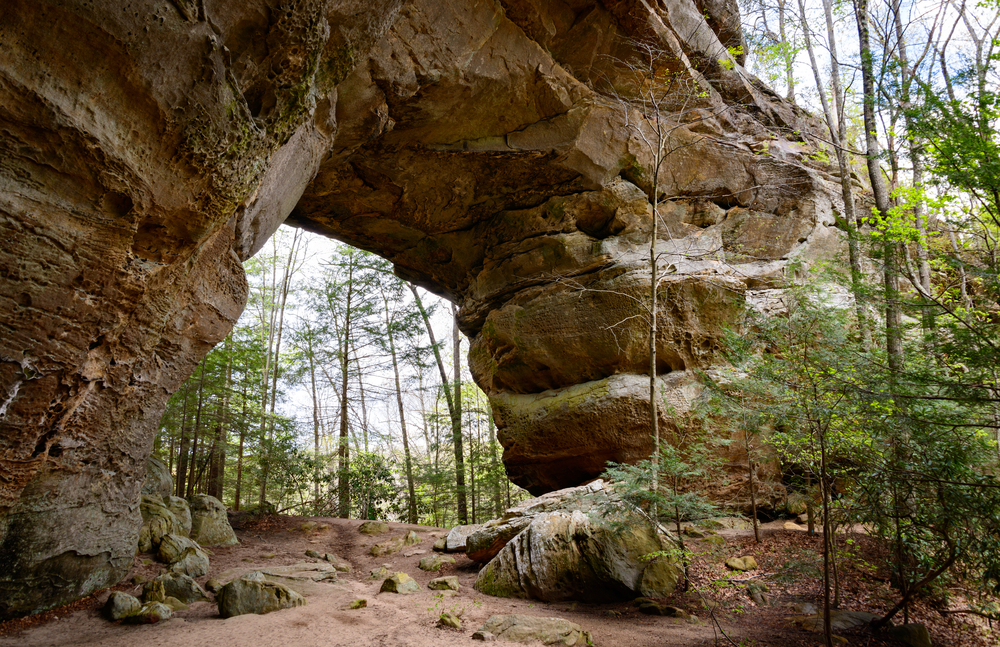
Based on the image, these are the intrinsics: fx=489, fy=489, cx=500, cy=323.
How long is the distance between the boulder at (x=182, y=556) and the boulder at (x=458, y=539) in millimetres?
4117

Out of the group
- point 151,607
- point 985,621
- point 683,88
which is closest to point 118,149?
point 151,607

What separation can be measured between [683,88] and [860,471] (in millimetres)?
9468

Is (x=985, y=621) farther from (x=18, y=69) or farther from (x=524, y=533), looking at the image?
(x=18, y=69)

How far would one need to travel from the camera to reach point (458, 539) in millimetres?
9594

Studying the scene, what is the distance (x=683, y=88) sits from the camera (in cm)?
1140

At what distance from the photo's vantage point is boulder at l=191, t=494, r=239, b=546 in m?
9.05

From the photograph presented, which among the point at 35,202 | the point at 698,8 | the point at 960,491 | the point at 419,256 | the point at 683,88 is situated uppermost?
the point at 698,8

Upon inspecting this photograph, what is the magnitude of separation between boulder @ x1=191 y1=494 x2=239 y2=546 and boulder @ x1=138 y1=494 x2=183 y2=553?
0.72 meters

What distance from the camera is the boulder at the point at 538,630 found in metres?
4.93

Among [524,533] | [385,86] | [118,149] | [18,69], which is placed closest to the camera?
[18,69]

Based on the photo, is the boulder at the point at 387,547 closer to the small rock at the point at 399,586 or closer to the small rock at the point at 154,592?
the small rock at the point at 399,586

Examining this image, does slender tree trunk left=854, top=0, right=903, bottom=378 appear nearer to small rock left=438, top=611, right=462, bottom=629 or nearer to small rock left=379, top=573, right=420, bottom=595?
small rock left=438, top=611, right=462, bottom=629

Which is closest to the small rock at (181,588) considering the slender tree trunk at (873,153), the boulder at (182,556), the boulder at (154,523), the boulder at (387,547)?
the boulder at (182,556)

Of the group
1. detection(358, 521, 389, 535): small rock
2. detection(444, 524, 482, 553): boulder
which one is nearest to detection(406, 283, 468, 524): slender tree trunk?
detection(358, 521, 389, 535): small rock
